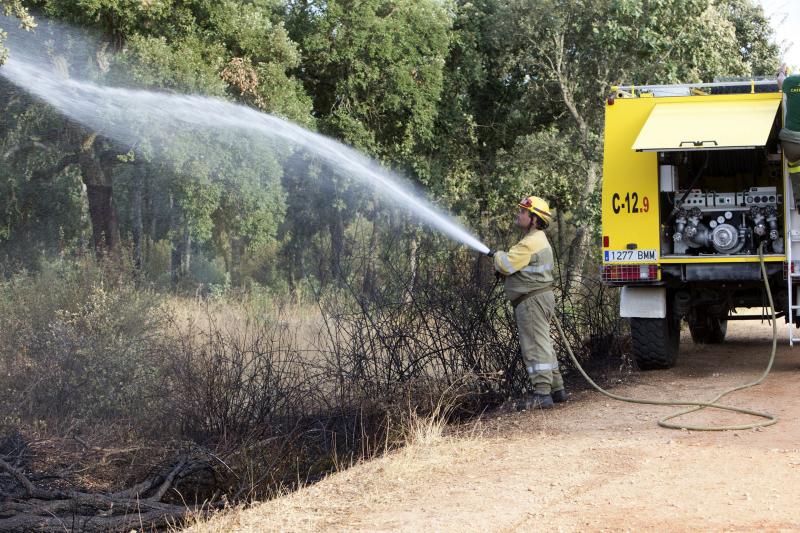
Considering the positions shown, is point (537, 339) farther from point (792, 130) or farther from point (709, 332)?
point (709, 332)

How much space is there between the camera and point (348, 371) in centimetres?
926

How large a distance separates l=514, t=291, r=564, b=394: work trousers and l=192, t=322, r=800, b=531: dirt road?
0.32m

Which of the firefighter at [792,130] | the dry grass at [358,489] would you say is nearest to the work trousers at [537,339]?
the dry grass at [358,489]

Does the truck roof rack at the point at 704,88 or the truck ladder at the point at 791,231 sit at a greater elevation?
the truck roof rack at the point at 704,88

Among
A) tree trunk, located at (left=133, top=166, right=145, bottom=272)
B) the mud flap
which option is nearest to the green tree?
tree trunk, located at (left=133, top=166, right=145, bottom=272)

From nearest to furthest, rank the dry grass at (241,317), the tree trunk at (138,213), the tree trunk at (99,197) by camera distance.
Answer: the dry grass at (241,317) → the tree trunk at (99,197) → the tree trunk at (138,213)

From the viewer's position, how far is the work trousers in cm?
866

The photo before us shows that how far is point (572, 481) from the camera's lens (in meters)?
6.09

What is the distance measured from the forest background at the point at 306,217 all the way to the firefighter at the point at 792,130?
2678mm

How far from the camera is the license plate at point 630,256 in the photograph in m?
9.69

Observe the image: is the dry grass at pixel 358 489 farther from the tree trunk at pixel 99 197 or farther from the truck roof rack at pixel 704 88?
the tree trunk at pixel 99 197

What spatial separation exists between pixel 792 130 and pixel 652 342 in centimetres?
245

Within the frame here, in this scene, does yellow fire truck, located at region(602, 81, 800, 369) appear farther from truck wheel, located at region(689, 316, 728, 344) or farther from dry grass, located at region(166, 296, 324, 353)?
dry grass, located at region(166, 296, 324, 353)

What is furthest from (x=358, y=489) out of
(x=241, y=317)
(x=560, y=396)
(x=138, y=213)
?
(x=138, y=213)
